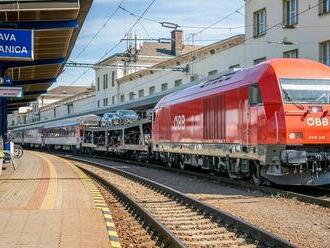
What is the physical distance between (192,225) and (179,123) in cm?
1460

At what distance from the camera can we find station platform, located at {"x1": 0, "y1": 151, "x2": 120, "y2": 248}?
28.9 feet

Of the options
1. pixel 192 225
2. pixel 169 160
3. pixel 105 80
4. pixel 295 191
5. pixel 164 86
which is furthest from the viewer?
→ pixel 105 80

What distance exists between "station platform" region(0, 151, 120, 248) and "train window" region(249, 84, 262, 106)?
185 inches

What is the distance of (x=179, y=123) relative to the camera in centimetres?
2541

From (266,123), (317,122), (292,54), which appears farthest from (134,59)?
(317,122)

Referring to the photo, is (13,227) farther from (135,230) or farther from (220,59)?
(220,59)

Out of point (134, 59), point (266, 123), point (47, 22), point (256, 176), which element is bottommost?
point (256, 176)

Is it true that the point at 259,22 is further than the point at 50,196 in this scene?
Yes

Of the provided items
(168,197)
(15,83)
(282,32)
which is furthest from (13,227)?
(282,32)

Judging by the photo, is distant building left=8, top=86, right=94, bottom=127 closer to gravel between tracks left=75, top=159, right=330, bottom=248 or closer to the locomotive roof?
the locomotive roof

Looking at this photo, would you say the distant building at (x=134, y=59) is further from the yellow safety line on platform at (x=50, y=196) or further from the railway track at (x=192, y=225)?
the railway track at (x=192, y=225)

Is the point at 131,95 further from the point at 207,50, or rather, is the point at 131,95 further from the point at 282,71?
the point at 282,71

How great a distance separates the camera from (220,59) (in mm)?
46188

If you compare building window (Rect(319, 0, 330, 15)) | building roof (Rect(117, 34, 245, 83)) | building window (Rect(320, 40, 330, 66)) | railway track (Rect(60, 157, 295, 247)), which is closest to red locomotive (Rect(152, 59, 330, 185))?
railway track (Rect(60, 157, 295, 247))
